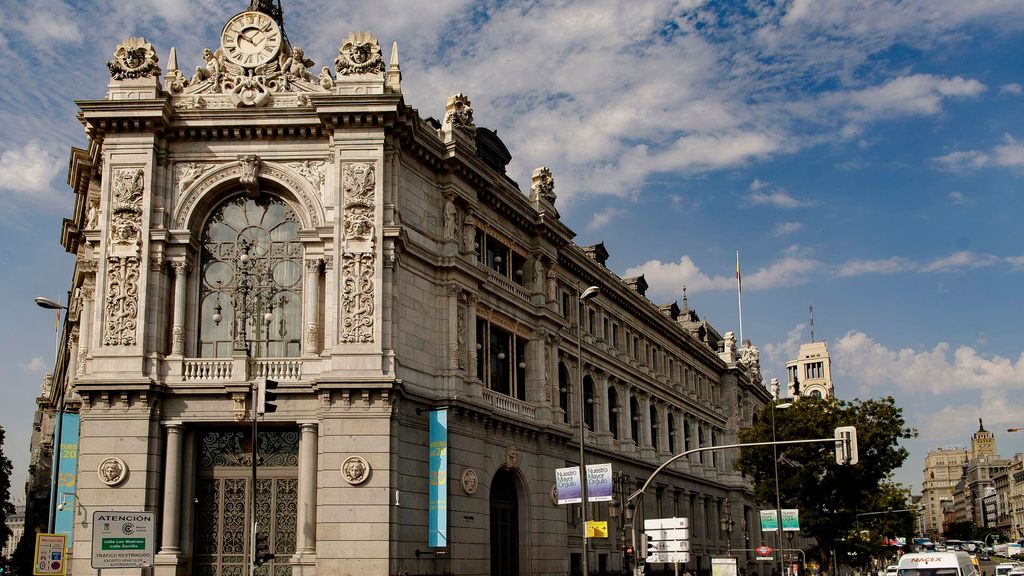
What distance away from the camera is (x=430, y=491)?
134ft

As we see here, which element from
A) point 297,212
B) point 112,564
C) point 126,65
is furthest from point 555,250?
point 112,564

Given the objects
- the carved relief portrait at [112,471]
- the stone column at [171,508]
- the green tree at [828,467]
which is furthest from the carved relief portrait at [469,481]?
the green tree at [828,467]

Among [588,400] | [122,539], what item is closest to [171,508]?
[122,539]

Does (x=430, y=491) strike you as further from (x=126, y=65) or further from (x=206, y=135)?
(x=126, y=65)

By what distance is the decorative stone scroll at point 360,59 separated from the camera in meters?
41.2

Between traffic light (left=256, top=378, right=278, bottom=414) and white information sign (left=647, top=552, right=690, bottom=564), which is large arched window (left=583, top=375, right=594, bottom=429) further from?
traffic light (left=256, top=378, right=278, bottom=414)

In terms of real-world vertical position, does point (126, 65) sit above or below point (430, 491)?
above

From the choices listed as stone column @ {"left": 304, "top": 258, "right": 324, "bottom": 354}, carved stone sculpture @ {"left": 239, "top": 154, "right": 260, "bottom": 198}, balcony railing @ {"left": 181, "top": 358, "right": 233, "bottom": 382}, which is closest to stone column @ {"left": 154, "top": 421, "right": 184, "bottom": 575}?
balcony railing @ {"left": 181, "top": 358, "right": 233, "bottom": 382}

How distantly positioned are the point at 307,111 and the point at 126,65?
23.4 ft

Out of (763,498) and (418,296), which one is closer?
(418,296)

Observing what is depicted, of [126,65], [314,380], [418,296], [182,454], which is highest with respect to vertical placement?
[126,65]

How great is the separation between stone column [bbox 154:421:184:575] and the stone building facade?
7cm

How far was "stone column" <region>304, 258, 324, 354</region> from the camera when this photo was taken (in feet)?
129

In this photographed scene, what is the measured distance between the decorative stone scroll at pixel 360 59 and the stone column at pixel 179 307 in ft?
31.2
